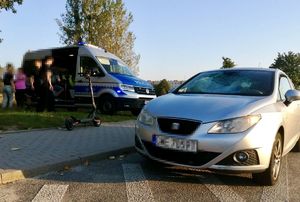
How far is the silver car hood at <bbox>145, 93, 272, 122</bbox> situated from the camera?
17.9ft

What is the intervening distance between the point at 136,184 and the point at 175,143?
76 centimetres

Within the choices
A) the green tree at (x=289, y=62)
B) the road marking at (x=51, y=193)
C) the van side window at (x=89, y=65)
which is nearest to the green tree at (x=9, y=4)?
the van side window at (x=89, y=65)

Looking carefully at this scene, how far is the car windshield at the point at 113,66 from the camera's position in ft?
51.4

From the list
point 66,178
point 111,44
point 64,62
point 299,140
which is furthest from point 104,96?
point 111,44

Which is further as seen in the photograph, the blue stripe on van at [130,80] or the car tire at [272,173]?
the blue stripe on van at [130,80]

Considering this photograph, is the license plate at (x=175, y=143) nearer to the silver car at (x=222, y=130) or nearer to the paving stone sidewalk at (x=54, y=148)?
the silver car at (x=222, y=130)

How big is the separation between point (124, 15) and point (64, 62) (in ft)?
51.4

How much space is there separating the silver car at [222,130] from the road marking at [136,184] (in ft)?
1.24

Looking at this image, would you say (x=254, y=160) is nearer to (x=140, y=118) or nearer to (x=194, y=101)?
(x=194, y=101)

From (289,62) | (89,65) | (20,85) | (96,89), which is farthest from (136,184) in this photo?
(289,62)

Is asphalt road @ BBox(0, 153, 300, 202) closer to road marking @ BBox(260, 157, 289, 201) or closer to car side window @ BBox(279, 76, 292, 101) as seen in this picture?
road marking @ BBox(260, 157, 289, 201)

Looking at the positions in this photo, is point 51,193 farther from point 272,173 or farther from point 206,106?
point 272,173

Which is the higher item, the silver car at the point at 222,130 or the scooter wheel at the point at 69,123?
the silver car at the point at 222,130

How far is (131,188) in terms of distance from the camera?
5422mm
